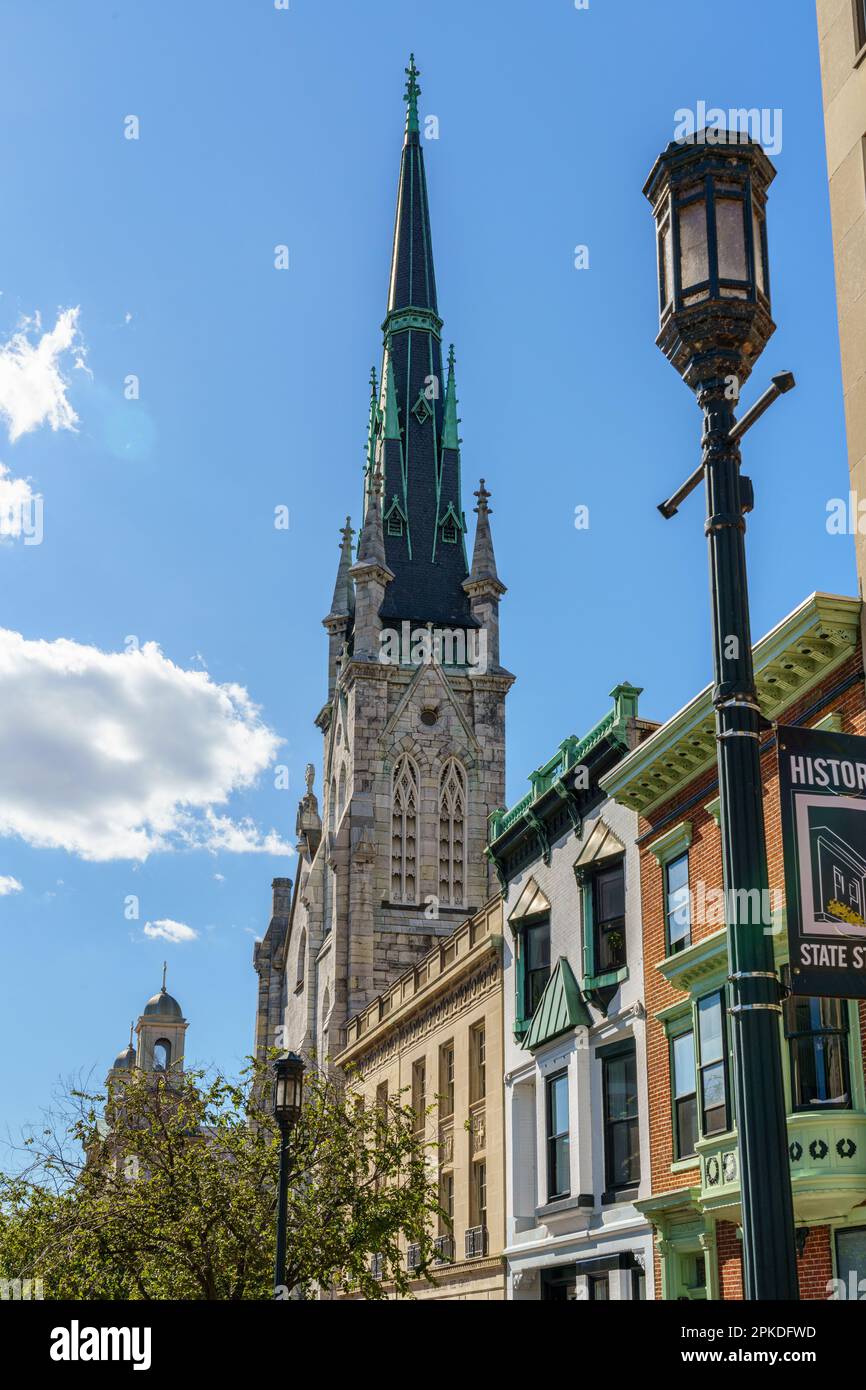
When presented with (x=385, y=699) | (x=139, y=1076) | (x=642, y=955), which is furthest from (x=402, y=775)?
(x=642, y=955)

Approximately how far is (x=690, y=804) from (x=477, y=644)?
48.6 metres

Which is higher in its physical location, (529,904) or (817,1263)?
(529,904)

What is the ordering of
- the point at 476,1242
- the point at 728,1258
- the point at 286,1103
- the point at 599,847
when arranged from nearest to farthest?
the point at 728,1258, the point at 286,1103, the point at 599,847, the point at 476,1242

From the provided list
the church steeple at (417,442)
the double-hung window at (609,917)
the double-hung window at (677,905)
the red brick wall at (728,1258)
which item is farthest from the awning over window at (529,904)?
the church steeple at (417,442)

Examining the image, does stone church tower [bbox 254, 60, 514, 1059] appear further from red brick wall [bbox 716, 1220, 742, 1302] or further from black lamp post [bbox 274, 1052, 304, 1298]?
red brick wall [bbox 716, 1220, 742, 1302]

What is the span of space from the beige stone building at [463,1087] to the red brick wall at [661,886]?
22.8 feet

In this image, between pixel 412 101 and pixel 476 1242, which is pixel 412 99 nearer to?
pixel 412 101

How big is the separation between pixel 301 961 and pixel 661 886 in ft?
169

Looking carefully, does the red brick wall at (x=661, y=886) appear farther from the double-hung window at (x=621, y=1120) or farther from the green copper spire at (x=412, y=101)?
the green copper spire at (x=412, y=101)

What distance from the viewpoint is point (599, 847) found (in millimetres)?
27953

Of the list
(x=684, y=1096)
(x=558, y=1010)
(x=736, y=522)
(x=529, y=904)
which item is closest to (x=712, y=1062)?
(x=684, y=1096)

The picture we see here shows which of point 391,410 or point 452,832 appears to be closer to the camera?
point 452,832

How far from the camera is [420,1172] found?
29.6m
